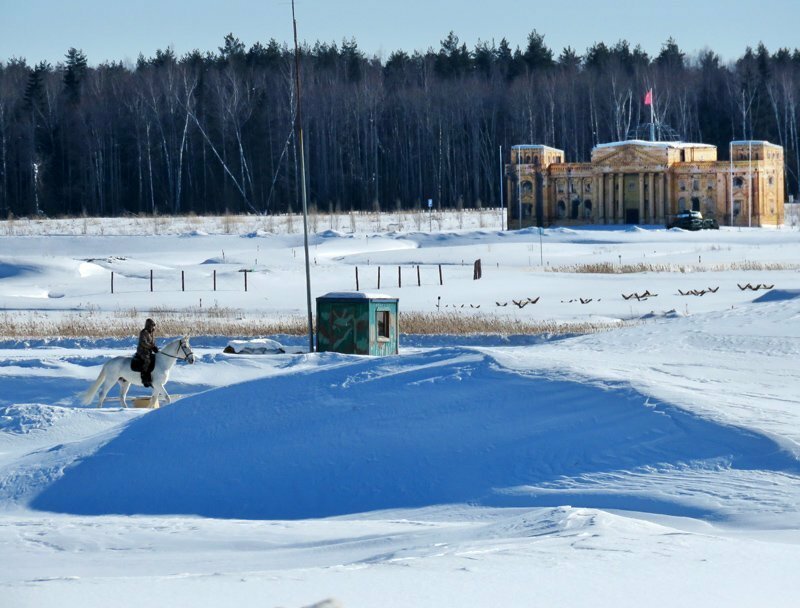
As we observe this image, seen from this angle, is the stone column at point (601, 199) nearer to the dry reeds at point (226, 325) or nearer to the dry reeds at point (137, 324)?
the dry reeds at point (137, 324)

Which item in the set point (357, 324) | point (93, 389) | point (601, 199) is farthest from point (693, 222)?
point (93, 389)

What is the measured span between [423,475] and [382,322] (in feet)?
40.1

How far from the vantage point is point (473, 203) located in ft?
322

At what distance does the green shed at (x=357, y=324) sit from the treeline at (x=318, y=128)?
2495 inches

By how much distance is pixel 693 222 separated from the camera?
71.6m

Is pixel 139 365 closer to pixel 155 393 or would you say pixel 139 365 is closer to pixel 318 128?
pixel 155 393

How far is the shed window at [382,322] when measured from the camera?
26703 mm

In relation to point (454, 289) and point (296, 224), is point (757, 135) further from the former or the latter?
point (454, 289)

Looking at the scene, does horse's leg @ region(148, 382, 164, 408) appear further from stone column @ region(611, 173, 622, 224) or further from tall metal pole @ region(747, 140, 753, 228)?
stone column @ region(611, 173, 622, 224)

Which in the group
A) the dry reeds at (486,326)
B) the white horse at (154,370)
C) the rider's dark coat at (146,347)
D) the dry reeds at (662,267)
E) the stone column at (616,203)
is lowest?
the dry reeds at (486,326)

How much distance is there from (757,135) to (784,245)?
36519 millimetres

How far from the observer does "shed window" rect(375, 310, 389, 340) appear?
2670 cm

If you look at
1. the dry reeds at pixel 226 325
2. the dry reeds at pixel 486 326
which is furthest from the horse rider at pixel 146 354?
the dry reeds at pixel 486 326

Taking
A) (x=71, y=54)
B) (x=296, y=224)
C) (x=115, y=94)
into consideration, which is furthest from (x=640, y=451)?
(x=71, y=54)
